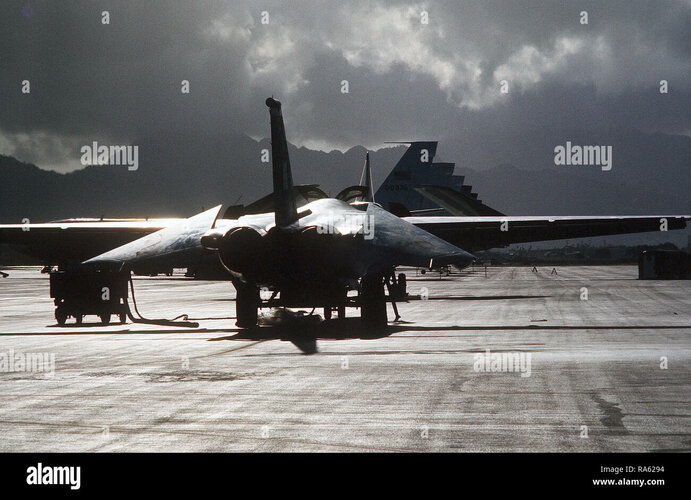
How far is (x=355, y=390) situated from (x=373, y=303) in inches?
406

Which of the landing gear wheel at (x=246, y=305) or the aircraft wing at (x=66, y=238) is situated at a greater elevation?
the aircraft wing at (x=66, y=238)

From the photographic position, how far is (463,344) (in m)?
17.7

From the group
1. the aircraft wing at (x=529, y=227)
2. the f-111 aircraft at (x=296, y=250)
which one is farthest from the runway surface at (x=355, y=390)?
the aircraft wing at (x=529, y=227)

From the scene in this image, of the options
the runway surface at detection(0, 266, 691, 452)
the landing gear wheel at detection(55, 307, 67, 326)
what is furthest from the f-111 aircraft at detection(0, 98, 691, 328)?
the landing gear wheel at detection(55, 307, 67, 326)

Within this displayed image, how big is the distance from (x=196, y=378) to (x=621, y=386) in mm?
6794

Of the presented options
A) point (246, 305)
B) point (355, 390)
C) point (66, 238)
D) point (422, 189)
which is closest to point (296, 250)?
point (246, 305)

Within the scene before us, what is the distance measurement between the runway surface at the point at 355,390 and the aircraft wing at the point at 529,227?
14204 mm

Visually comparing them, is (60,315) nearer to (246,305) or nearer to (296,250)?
(246,305)

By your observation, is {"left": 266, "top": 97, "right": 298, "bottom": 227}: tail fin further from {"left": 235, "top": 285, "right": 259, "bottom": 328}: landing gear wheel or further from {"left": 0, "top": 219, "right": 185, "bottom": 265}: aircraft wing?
{"left": 0, "top": 219, "right": 185, "bottom": 265}: aircraft wing

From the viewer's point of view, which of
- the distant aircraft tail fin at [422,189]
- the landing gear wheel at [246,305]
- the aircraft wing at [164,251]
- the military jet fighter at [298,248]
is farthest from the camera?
the distant aircraft tail fin at [422,189]

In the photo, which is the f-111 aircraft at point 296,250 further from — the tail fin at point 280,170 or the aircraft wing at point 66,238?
the aircraft wing at point 66,238

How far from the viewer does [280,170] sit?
778 inches

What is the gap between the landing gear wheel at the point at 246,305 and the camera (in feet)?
74.1
